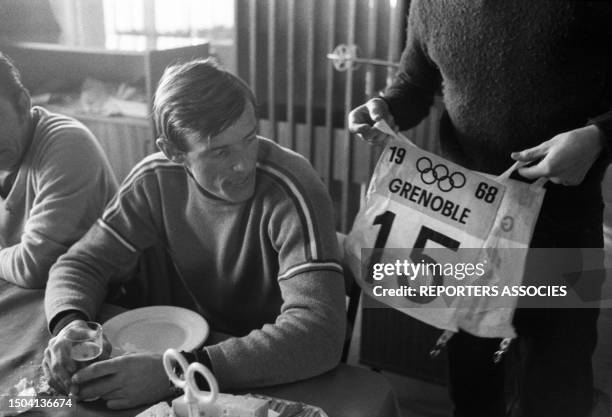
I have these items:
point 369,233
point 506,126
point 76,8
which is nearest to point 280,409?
point 369,233

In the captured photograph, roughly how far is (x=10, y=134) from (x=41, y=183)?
0.15 meters

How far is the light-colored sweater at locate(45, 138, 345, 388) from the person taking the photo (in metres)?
1.14

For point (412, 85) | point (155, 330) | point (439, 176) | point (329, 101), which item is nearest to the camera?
point (155, 330)

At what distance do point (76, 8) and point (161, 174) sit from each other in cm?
276

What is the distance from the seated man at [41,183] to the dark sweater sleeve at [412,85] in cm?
79

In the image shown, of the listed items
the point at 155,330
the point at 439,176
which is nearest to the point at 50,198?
the point at 155,330

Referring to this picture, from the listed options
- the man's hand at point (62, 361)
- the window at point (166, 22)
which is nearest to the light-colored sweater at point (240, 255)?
the man's hand at point (62, 361)

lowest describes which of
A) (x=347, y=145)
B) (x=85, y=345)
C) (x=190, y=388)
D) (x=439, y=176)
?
(x=347, y=145)

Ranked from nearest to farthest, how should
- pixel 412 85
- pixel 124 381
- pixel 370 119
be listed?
pixel 124 381, pixel 370 119, pixel 412 85

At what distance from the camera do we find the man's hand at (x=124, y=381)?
3.26 ft

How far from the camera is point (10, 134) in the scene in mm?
1590

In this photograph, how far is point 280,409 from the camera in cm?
94

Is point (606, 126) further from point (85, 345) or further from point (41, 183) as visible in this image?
point (41, 183)

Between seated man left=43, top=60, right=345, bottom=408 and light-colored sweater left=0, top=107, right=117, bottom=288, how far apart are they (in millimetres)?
97
